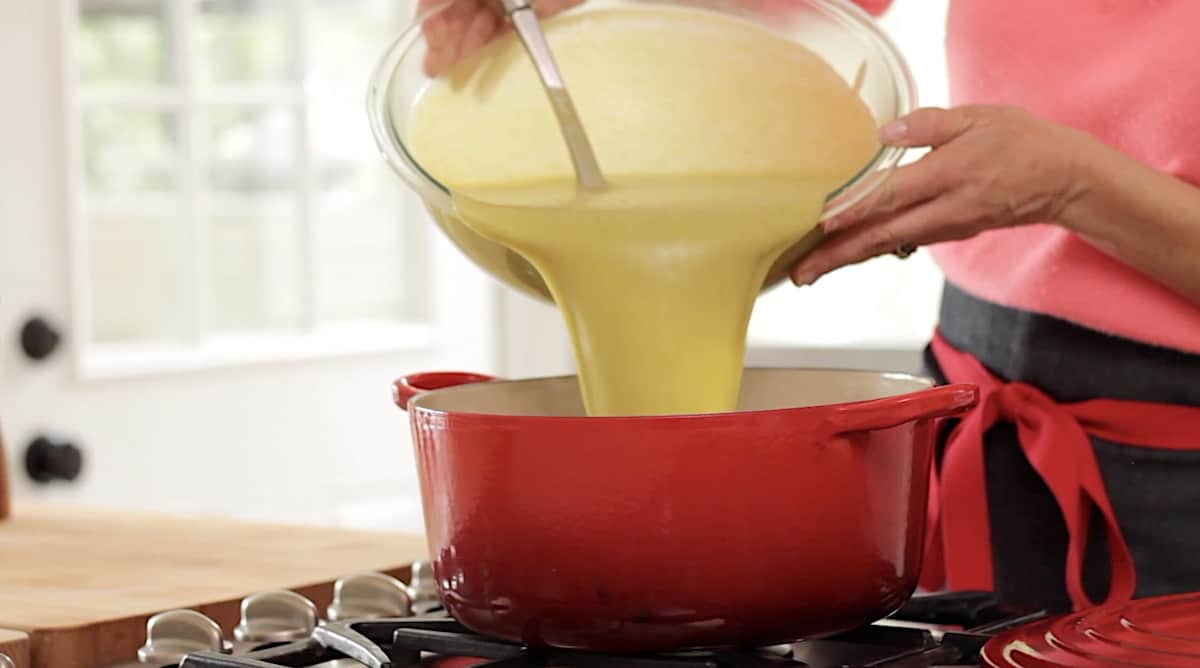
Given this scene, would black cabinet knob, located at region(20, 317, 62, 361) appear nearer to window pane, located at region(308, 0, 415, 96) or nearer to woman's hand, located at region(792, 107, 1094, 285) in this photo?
window pane, located at region(308, 0, 415, 96)

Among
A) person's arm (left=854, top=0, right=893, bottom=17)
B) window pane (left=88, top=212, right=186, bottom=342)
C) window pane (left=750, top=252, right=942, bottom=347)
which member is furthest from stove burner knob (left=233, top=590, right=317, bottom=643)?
window pane (left=88, top=212, right=186, bottom=342)

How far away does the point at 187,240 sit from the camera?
249 centimetres

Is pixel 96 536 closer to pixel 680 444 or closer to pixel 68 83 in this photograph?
pixel 680 444

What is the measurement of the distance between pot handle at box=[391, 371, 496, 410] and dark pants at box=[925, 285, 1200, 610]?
17.3 inches

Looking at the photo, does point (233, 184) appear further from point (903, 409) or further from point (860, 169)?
point (903, 409)

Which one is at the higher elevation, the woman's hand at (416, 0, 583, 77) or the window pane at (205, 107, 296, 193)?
the window pane at (205, 107, 296, 193)

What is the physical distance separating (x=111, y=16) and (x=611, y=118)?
1.61 metres

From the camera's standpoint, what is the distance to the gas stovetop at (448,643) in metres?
0.76

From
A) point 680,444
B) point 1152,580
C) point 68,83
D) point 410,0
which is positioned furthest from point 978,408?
point 410,0

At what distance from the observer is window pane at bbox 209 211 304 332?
2551mm

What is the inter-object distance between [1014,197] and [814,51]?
0.53 ft

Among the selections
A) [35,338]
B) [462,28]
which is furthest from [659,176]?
[35,338]

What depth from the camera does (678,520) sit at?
73 cm

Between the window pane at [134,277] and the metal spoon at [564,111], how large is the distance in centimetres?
159
